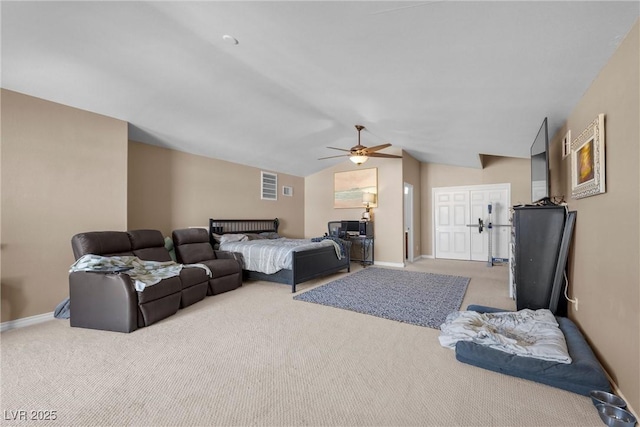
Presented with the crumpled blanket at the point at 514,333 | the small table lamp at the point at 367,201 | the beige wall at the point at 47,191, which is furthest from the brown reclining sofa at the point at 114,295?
the small table lamp at the point at 367,201

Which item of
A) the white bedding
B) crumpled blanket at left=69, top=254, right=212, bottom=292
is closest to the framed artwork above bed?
the white bedding

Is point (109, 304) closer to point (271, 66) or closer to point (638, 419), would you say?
point (271, 66)

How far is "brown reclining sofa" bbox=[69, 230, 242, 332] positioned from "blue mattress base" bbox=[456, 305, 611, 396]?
2.97m

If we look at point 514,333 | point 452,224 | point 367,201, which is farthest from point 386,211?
point 514,333

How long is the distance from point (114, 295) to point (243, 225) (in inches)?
128

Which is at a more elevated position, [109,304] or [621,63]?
[621,63]

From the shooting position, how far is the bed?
4214mm

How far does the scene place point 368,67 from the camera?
2.51 m

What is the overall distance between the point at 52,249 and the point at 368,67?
3.96 metres

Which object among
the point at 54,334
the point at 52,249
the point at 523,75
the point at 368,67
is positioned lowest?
the point at 54,334

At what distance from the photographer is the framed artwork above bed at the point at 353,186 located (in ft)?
21.4

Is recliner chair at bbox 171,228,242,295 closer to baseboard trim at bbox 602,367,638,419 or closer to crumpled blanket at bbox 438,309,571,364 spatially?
crumpled blanket at bbox 438,309,571,364

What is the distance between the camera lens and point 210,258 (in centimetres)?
469

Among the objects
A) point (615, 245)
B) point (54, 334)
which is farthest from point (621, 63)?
point (54, 334)
